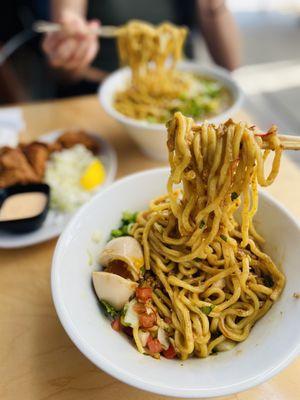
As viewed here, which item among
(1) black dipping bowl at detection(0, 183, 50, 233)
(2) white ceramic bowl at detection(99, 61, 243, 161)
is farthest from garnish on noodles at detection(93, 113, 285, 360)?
(2) white ceramic bowl at detection(99, 61, 243, 161)

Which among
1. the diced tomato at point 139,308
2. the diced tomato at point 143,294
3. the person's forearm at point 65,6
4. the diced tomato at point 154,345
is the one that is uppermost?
the person's forearm at point 65,6

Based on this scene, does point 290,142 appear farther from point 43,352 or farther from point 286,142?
point 43,352

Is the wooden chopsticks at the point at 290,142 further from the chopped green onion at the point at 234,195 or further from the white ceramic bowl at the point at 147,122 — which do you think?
the white ceramic bowl at the point at 147,122

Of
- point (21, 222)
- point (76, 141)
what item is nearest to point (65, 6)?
point (76, 141)

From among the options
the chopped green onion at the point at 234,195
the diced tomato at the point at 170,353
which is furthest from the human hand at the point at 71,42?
the diced tomato at the point at 170,353

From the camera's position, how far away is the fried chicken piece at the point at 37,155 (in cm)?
181

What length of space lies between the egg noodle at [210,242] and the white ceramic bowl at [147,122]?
563 mm

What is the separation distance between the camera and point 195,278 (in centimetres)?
114

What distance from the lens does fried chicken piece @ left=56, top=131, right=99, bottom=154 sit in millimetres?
1979

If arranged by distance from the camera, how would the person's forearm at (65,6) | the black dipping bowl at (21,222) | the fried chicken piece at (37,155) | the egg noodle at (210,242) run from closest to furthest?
the egg noodle at (210,242)
the black dipping bowl at (21,222)
the fried chicken piece at (37,155)
the person's forearm at (65,6)

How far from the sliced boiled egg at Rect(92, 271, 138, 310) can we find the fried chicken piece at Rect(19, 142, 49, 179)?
0.86 m

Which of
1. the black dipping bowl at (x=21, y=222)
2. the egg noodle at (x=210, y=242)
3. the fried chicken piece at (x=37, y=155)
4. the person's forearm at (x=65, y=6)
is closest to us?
the egg noodle at (x=210, y=242)

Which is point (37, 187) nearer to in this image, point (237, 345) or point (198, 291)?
point (198, 291)

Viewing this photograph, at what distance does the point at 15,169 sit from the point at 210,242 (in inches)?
40.8
